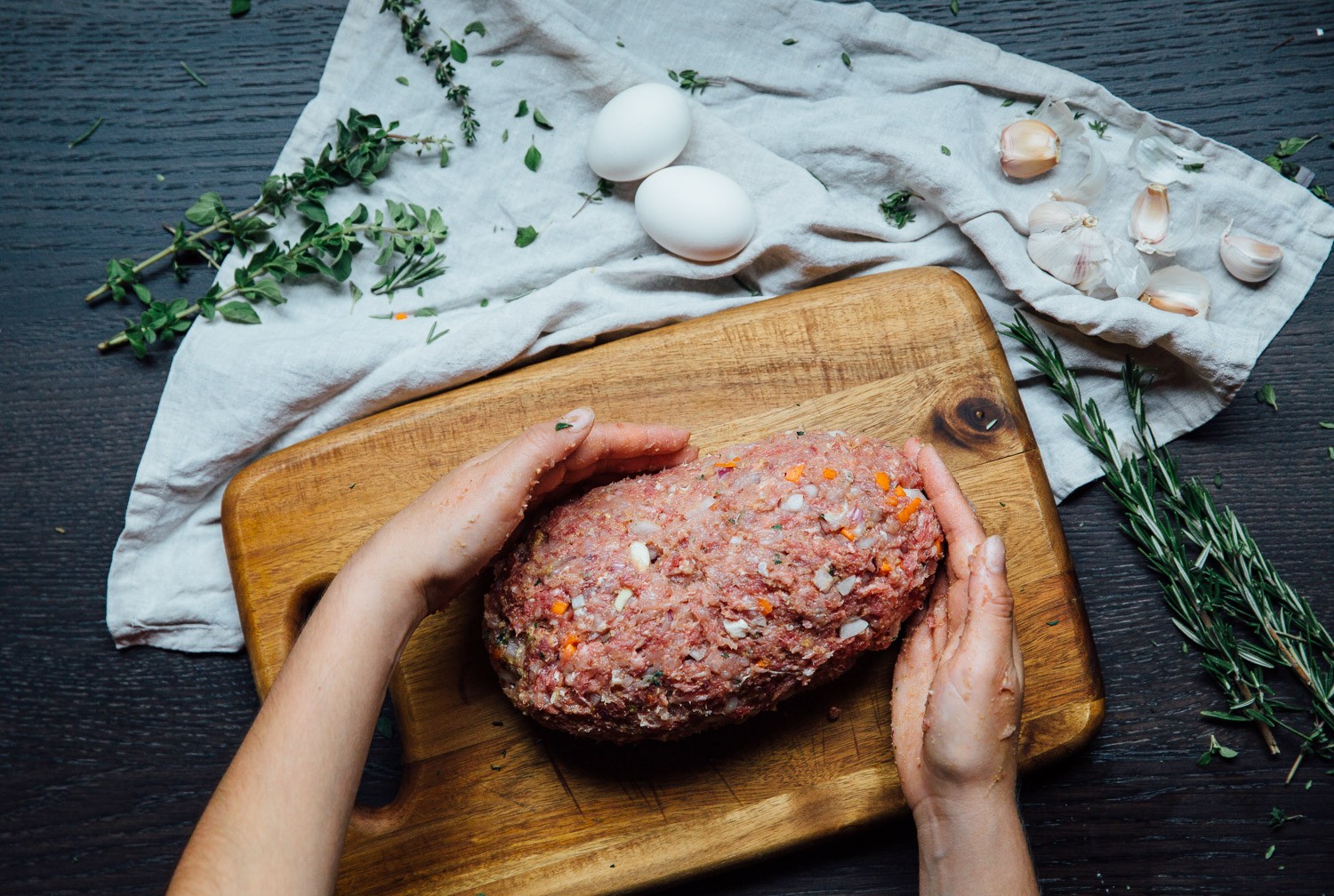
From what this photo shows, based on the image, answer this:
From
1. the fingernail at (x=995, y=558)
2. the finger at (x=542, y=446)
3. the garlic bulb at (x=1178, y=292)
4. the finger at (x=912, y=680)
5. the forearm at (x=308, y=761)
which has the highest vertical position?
the garlic bulb at (x=1178, y=292)

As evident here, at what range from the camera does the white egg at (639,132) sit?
2.51 m

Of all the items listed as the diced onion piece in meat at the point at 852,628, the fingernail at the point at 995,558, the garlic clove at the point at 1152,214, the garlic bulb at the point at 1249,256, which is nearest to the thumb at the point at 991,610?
the fingernail at the point at 995,558

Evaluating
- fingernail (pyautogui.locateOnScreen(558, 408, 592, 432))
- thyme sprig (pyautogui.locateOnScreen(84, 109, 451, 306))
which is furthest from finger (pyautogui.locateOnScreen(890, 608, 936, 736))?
thyme sprig (pyautogui.locateOnScreen(84, 109, 451, 306))

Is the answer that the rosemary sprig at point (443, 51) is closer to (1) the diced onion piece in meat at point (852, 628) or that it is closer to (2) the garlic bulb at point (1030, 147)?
(2) the garlic bulb at point (1030, 147)

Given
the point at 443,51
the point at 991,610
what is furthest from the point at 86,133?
the point at 991,610

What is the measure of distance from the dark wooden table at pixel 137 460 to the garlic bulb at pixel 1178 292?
33cm

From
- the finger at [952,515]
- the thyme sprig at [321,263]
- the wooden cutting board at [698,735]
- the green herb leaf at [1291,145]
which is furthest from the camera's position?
the green herb leaf at [1291,145]

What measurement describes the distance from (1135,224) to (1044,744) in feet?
5.08

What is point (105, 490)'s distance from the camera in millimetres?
2768

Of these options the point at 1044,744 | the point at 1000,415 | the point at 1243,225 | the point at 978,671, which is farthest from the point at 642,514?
the point at 1243,225

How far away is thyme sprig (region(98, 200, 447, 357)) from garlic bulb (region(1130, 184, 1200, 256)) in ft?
6.86

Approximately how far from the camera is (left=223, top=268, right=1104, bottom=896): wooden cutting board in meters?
2.41

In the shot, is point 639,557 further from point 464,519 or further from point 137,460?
point 137,460

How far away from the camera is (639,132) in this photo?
8.22 feet
